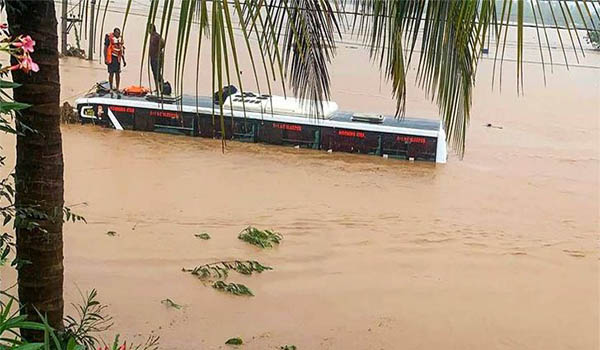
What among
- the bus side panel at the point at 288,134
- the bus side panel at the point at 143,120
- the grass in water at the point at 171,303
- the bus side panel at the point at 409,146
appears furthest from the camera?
the bus side panel at the point at 143,120

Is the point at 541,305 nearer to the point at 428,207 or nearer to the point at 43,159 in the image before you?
the point at 428,207

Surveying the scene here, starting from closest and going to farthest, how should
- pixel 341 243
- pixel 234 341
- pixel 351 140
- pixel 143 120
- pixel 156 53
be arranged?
pixel 156 53, pixel 234 341, pixel 341 243, pixel 351 140, pixel 143 120

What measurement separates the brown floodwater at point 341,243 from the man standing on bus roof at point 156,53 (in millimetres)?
3597

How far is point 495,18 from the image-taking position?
149cm

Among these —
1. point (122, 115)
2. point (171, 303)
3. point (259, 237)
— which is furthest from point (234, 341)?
point (122, 115)

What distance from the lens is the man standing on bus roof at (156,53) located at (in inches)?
50.9

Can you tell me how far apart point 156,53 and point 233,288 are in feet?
15.8

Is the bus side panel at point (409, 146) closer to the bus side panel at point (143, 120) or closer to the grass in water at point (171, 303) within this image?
the bus side panel at point (143, 120)

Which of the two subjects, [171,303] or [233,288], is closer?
[171,303]

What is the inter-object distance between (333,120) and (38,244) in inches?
367

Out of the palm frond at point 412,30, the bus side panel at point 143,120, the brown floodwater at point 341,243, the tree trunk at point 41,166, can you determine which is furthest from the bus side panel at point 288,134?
the tree trunk at point 41,166

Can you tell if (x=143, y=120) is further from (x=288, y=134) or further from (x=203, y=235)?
(x=203, y=235)

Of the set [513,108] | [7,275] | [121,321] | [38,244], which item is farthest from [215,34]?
[513,108]

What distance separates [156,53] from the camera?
1465mm
